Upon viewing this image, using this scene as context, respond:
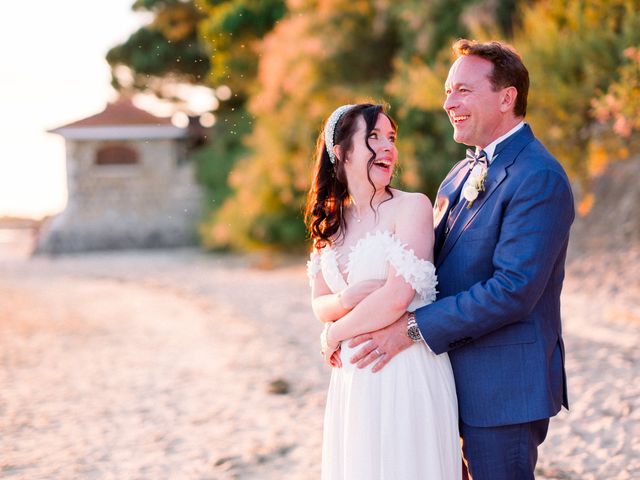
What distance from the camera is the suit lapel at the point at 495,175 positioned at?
2.60 metres

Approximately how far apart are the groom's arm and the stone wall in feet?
77.9

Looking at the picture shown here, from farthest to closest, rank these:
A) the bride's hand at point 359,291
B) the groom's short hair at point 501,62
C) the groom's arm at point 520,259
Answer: the bride's hand at point 359,291, the groom's short hair at point 501,62, the groom's arm at point 520,259

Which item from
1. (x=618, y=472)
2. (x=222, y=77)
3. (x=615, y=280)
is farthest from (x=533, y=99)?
(x=222, y=77)

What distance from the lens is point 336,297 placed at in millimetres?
2789

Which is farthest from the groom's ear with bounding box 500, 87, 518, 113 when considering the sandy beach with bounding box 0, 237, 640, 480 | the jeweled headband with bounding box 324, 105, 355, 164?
the sandy beach with bounding box 0, 237, 640, 480

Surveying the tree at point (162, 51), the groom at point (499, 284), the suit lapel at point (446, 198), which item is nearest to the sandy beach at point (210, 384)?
the groom at point (499, 284)

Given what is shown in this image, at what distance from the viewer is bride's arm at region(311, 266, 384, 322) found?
2703mm

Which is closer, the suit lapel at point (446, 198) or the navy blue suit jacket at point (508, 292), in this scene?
the navy blue suit jacket at point (508, 292)

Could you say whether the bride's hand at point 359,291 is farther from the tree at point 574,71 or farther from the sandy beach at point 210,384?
the tree at point 574,71

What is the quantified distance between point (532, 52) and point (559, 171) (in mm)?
8101

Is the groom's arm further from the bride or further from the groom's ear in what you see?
the groom's ear

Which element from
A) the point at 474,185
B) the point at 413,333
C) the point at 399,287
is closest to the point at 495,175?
the point at 474,185

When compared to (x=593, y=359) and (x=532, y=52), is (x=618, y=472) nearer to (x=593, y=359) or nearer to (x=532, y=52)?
(x=593, y=359)

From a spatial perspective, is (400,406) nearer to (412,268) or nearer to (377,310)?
(377,310)
